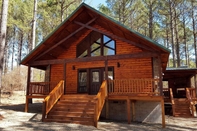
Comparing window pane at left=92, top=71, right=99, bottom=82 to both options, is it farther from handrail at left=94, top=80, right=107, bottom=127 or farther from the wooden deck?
handrail at left=94, top=80, right=107, bottom=127

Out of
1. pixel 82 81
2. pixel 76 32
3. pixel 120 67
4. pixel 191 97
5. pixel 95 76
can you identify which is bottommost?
pixel 191 97

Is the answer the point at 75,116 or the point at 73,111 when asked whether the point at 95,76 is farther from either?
the point at 75,116

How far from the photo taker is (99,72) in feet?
40.1

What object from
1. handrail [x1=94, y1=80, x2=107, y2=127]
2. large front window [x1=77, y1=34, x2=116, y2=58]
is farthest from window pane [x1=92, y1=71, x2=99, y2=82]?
handrail [x1=94, y1=80, x2=107, y2=127]

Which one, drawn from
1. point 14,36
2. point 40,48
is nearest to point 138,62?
point 40,48

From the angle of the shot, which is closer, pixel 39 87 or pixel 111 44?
pixel 111 44

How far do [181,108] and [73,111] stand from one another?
8.47 metres

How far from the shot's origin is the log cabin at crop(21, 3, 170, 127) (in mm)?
9125

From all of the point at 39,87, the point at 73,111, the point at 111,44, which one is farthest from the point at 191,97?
the point at 39,87

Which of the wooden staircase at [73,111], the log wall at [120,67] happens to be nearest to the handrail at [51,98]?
the wooden staircase at [73,111]

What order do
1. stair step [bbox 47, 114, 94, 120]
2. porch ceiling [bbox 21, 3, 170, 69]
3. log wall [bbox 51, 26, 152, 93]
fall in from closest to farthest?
stair step [bbox 47, 114, 94, 120]
porch ceiling [bbox 21, 3, 170, 69]
log wall [bbox 51, 26, 152, 93]

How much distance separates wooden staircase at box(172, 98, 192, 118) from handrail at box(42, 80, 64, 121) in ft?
26.6

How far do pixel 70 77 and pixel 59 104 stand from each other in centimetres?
326

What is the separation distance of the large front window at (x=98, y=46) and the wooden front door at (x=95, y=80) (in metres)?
1.24
